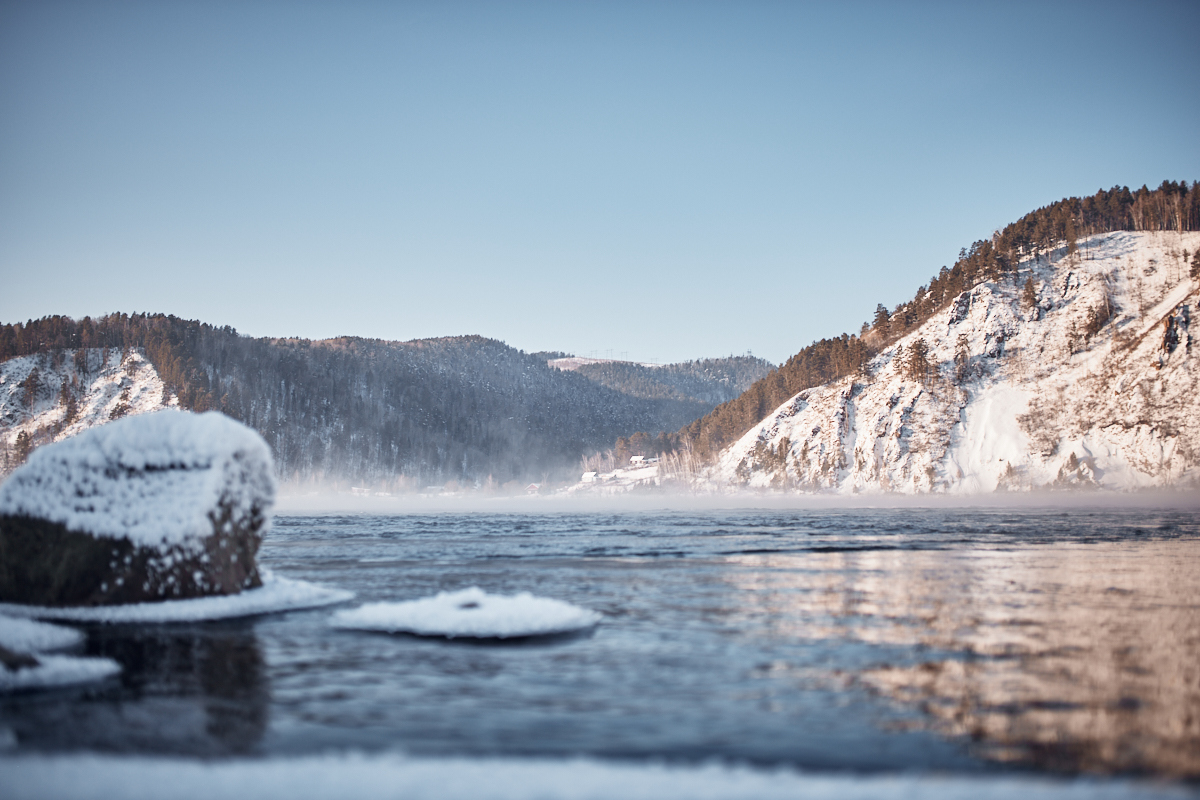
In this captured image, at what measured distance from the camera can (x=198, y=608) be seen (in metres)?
15.0

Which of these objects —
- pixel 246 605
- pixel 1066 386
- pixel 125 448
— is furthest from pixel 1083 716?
pixel 1066 386

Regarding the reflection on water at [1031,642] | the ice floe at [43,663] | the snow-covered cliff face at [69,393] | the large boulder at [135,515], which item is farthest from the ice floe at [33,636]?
the snow-covered cliff face at [69,393]

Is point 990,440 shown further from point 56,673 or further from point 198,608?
point 56,673

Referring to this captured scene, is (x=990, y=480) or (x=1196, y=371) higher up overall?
(x=1196, y=371)

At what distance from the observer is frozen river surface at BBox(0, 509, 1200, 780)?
7.42 metres

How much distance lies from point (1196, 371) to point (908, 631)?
108601mm

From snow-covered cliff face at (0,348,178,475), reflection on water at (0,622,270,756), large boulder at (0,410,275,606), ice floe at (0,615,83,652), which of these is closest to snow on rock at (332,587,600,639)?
reflection on water at (0,622,270,756)

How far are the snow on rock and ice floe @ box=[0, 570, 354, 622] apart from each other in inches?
85.2

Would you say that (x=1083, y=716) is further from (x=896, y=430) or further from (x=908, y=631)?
(x=896, y=430)

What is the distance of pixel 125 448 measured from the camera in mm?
15797

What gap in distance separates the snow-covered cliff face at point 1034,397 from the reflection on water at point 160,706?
108 metres

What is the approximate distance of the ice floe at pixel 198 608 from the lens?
47.6 ft

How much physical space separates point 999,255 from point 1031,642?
13842cm

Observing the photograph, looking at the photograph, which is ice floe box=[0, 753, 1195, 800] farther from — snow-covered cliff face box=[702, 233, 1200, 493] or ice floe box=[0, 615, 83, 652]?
snow-covered cliff face box=[702, 233, 1200, 493]
